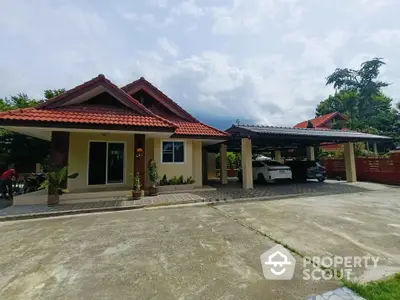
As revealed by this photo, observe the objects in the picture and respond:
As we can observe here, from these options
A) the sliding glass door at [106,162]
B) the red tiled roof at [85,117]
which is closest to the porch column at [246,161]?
the red tiled roof at [85,117]

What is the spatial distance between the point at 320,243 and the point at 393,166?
13.5 meters

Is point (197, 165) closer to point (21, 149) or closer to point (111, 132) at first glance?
point (111, 132)

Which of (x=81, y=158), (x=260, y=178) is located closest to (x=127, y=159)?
(x=81, y=158)

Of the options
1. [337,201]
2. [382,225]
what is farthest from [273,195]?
[382,225]

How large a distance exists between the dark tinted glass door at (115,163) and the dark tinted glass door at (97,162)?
234 millimetres

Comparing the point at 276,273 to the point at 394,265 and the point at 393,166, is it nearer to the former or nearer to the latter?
the point at 394,265

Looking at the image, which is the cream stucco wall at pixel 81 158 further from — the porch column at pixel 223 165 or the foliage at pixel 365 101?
the foliage at pixel 365 101

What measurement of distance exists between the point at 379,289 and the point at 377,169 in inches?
602

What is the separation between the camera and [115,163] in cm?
1091

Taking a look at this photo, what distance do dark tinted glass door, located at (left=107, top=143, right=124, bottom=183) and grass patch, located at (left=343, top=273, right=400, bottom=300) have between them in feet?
33.5

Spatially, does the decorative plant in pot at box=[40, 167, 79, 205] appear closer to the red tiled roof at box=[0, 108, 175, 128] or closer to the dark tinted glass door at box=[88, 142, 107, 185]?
the red tiled roof at box=[0, 108, 175, 128]

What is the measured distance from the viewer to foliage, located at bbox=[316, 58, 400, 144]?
28.7 meters

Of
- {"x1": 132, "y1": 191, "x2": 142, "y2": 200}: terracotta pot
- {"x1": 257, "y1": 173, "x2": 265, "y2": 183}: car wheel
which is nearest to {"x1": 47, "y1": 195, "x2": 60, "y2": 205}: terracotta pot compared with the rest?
{"x1": 132, "y1": 191, "x2": 142, "y2": 200}: terracotta pot

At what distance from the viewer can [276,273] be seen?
3148 millimetres
